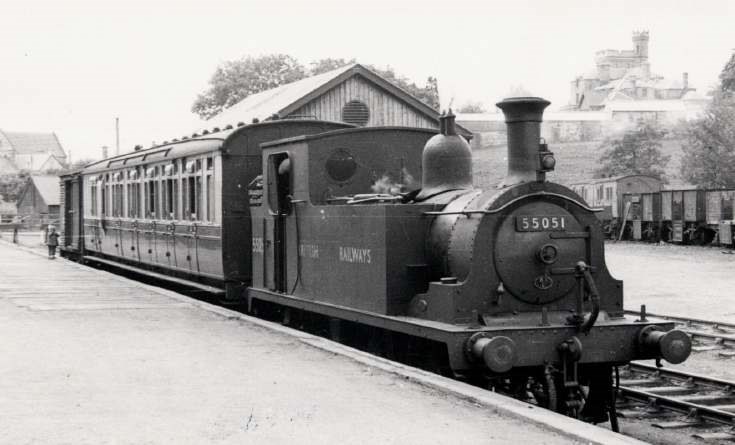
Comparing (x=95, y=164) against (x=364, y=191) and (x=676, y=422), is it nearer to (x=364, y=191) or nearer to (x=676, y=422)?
(x=364, y=191)

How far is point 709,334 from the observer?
11.3 m

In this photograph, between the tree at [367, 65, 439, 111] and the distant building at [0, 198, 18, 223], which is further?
the distant building at [0, 198, 18, 223]

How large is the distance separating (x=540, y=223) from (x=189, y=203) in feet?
25.0

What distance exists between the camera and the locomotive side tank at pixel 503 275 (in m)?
7.02

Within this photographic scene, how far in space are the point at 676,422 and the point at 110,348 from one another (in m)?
5.30

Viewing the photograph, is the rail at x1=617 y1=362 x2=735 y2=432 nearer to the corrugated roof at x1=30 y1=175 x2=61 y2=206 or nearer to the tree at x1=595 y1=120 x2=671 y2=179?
the tree at x1=595 y1=120 x2=671 y2=179

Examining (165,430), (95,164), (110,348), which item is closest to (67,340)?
(110,348)

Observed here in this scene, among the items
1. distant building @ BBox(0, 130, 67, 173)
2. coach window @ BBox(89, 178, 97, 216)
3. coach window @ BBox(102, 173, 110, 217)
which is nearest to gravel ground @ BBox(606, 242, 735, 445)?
coach window @ BBox(102, 173, 110, 217)

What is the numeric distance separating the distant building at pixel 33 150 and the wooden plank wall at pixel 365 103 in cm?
11957

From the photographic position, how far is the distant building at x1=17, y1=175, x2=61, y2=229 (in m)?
69.0

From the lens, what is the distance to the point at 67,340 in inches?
364

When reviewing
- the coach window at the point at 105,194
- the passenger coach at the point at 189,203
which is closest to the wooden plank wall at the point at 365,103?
the coach window at the point at 105,194

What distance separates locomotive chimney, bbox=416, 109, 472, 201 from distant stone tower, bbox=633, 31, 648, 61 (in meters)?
128

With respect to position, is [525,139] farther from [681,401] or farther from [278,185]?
[278,185]
